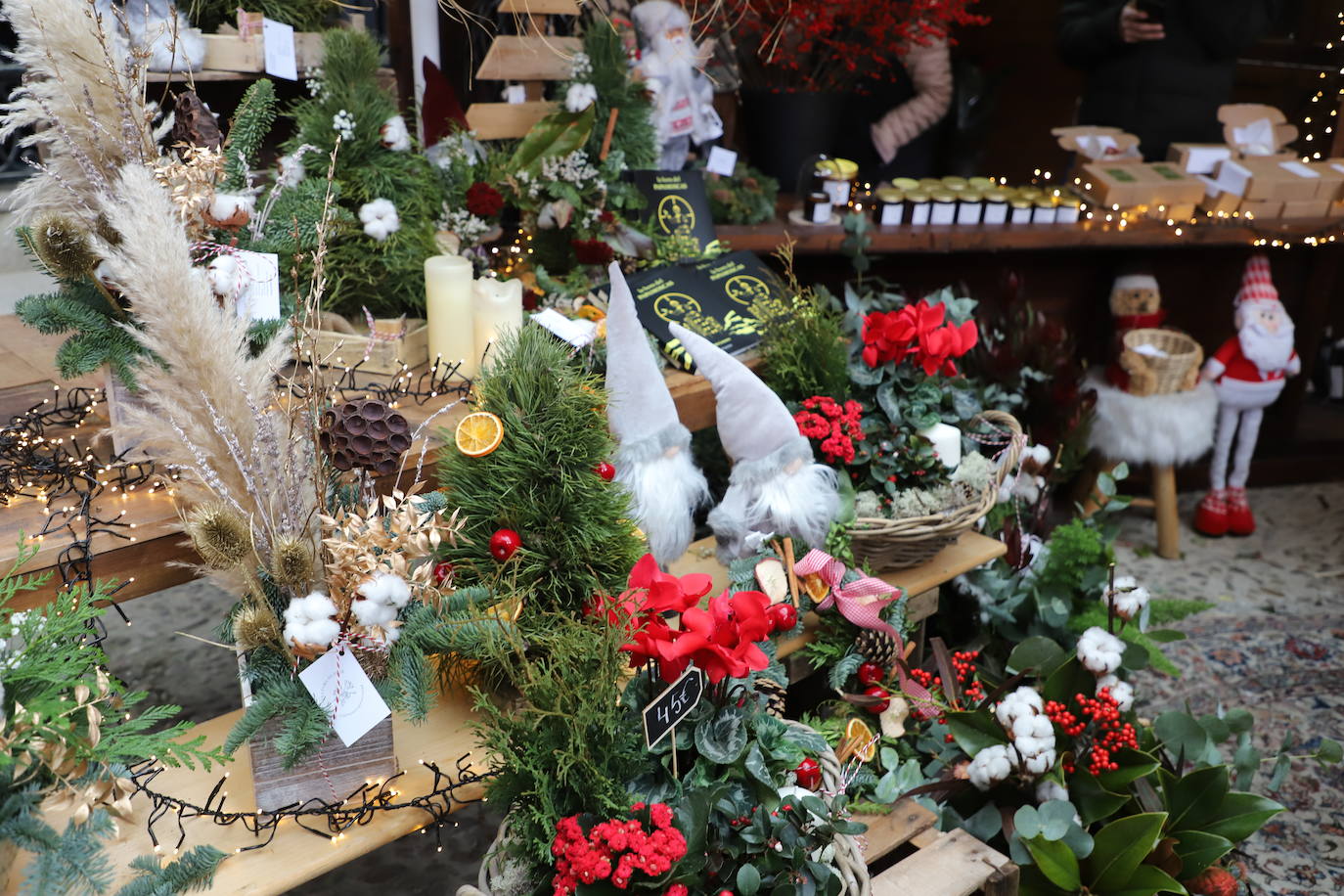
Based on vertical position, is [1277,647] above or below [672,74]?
below

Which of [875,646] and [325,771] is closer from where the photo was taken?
[325,771]

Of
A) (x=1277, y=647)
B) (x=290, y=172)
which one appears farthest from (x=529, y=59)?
(x=1277, y=647)

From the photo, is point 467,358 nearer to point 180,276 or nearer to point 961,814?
point 180,276

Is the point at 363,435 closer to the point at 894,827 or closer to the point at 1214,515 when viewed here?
the point at 894,827

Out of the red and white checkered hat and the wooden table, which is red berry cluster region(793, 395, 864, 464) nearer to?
the wooden table

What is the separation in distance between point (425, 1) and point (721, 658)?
1.78m

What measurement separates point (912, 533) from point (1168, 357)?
1.78 m

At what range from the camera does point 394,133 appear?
7.02ft

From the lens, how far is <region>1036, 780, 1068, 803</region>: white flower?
1.87m

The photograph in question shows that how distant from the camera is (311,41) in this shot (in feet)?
7.04

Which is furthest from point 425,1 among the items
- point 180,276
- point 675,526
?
point 180,276

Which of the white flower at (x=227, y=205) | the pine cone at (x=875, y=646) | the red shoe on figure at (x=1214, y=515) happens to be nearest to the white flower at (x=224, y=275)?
the white flower at (x=227, y=205)

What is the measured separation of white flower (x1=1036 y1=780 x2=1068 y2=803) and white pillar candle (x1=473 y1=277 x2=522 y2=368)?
130 cm

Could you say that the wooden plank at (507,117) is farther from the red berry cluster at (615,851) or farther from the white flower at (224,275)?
the red berry cluster at (615,851)
